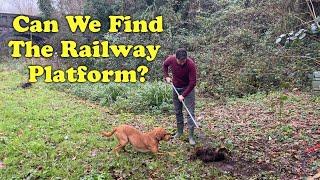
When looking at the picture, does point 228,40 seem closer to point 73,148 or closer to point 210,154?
point 210,154

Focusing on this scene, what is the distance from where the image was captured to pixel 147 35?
57.6 feet

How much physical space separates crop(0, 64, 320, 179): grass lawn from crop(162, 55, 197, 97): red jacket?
1.13 metres

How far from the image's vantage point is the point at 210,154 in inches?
249

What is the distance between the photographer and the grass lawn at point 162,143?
5.98 metres

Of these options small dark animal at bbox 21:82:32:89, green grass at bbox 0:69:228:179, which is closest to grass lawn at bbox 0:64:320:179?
green grass at bbox 0:69:228:179

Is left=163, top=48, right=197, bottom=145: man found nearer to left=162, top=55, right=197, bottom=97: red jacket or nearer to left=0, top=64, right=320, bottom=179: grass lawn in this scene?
left=162, top=55, right=197, bottom=97: red jacket

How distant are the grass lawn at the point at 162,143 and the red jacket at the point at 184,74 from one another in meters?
1.13

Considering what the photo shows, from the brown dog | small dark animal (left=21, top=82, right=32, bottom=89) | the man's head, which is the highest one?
the man's head

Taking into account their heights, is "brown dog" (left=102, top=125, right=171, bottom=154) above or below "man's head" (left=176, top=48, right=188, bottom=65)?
below

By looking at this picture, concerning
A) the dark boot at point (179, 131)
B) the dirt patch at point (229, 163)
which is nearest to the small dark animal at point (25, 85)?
the dark boot at point (179, 131)

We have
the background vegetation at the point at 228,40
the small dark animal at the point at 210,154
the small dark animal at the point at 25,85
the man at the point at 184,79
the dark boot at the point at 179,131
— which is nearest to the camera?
the small dark animal at the point at 210,154

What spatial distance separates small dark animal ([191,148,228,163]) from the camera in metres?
6.29

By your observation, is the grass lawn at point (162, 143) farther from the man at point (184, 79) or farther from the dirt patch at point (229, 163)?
the man at point (184, 79)

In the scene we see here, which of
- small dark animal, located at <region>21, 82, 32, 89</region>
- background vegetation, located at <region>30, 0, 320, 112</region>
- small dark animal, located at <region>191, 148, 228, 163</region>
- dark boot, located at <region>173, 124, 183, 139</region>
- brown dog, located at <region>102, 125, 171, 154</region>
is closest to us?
small dark animal, located at <region>191, 148, 228, 163</region>
